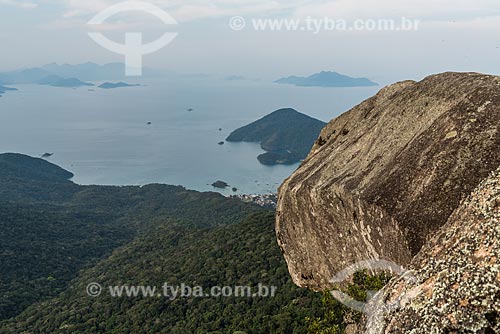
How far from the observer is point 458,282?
216 inches

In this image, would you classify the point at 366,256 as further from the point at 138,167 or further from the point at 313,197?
the point at 138,167

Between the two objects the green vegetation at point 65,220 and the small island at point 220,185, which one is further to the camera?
the small island at point 220,185

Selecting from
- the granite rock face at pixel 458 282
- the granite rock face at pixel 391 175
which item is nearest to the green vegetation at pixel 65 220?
the granite rock face at pixel 391 175

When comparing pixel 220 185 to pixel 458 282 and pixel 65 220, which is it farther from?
pixel 458 282

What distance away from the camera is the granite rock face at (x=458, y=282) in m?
5.13

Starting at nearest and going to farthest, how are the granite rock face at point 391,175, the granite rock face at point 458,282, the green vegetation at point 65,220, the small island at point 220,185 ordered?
the granite rock face at point 458,282 → the granite rock face at point 391,175 → the green vegetation at point 65,220 → the small island at point 220,185

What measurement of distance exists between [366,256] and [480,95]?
5012 millimetres

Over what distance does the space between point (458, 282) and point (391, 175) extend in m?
4.56

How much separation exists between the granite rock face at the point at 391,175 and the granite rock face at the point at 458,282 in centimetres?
165

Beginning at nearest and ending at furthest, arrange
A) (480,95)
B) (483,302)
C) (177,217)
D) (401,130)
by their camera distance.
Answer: (483,302) < (480,95) < (401,130) < (177,217)

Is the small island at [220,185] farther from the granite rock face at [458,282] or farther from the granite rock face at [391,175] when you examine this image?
the granite rock face at [458,282]

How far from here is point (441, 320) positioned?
527 centimetres

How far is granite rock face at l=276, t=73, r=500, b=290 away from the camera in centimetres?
841

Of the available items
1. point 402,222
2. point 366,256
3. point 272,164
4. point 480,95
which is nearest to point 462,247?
point 402,222
